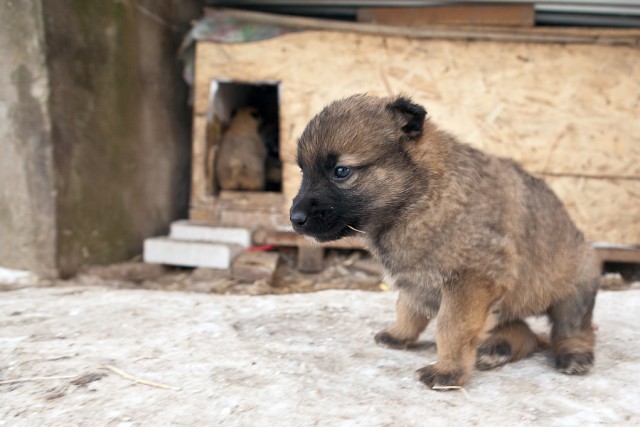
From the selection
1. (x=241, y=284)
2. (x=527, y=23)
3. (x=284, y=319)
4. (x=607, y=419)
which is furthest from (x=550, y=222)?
(x=527, y=23)

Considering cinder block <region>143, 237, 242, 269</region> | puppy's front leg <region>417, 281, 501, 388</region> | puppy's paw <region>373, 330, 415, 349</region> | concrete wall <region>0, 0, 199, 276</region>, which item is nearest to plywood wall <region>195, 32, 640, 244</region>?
cinder block <region>143, 237, 242, 269</region>

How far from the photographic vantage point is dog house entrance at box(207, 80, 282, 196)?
6961 millimetres

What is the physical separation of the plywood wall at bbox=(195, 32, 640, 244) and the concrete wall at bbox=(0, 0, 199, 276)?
1.59 metres

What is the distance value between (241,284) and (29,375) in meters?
3.25

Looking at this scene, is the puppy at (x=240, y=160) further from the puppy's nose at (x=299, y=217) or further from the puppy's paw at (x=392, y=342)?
the puppy's nose at (x=299, y=217)

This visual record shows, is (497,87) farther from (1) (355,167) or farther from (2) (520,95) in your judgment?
(1) (355,167)

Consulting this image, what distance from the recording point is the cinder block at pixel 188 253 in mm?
6133

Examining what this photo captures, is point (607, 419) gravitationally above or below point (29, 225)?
below

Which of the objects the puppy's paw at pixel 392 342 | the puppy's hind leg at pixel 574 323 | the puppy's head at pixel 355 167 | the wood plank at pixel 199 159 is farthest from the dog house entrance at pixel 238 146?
the puppy's hind leg at pixel 574 323

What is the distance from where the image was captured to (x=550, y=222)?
3098mm

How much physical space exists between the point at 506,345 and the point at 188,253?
411 cm

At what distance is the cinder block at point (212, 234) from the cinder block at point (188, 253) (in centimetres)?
17

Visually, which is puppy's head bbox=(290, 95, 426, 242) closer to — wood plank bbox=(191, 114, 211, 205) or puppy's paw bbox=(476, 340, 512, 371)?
puppy's paw bbox=(476, 340, 512, 371)

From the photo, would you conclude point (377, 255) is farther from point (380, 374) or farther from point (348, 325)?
point (348, 325)
